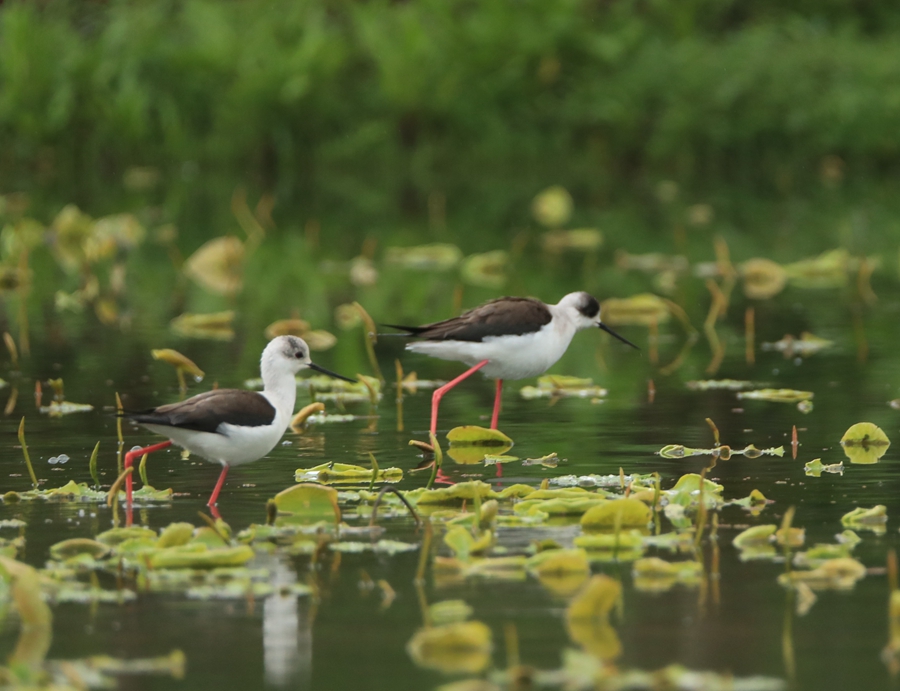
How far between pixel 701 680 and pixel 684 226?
19258mm

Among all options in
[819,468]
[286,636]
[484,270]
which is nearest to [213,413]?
[286,636]

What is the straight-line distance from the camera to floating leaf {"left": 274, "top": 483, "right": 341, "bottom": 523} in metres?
7.36

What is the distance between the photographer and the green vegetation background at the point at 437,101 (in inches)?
1212

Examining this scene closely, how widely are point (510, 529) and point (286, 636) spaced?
1.72 m

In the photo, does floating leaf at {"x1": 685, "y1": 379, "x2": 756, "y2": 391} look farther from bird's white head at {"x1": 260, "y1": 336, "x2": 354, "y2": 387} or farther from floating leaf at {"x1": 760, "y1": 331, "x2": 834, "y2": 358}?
bird's white head at {"x1": 260, "y1": 336, "x2": 354, "y2": 387}

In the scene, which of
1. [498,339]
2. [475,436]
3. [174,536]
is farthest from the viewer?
[498,339]

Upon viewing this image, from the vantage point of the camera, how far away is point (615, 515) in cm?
723

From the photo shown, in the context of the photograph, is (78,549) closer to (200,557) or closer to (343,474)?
(200,557)

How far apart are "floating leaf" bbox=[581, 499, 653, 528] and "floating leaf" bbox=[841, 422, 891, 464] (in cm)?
214

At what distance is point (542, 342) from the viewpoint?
1027 cm

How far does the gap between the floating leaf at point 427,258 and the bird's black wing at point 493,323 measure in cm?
898

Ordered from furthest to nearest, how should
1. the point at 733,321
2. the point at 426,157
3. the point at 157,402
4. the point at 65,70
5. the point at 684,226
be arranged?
the point at 426,157, the point at 65,70, the point at 684,226, the point at 733,321, the point at 157,402

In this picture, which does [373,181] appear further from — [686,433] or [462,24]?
[686,433]

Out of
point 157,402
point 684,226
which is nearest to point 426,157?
point 684,226
